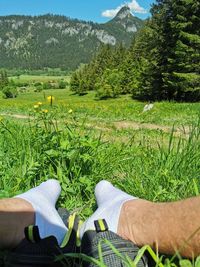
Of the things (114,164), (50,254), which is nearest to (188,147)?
(114,164)

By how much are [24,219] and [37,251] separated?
0.74 feet

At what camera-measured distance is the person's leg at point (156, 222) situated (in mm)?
1606

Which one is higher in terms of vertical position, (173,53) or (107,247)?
(173,53)

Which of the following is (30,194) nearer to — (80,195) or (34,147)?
(80,195)

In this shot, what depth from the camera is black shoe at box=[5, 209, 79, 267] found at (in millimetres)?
1649

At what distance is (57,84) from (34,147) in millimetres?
110335

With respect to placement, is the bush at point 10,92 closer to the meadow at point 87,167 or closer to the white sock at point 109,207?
the meadow at point 87,167

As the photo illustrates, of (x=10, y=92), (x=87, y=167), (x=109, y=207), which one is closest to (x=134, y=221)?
(x=109, y=207)

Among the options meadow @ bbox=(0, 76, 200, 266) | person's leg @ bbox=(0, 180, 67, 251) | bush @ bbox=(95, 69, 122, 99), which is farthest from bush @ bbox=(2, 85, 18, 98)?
person's leg @ bbox=(0, 180, 67, 251)

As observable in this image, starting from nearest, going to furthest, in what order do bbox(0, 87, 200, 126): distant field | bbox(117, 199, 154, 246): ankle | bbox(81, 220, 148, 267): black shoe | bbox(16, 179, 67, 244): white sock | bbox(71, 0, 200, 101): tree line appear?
bbox(81, 220, 148, 267): black shoe, bbox(117, 199, 154, 246): ankle, bbox(16, 179, 67, 244): white sock, bbox(0, 87, 200, 126): distant field, bbox(71, 0, 200, 101): tree line

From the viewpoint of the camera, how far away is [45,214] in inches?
77.4

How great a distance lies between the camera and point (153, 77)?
139ft

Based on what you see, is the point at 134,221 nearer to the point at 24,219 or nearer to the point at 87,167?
the point at 24,219

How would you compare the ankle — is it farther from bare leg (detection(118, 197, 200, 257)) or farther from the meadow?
the meadow
